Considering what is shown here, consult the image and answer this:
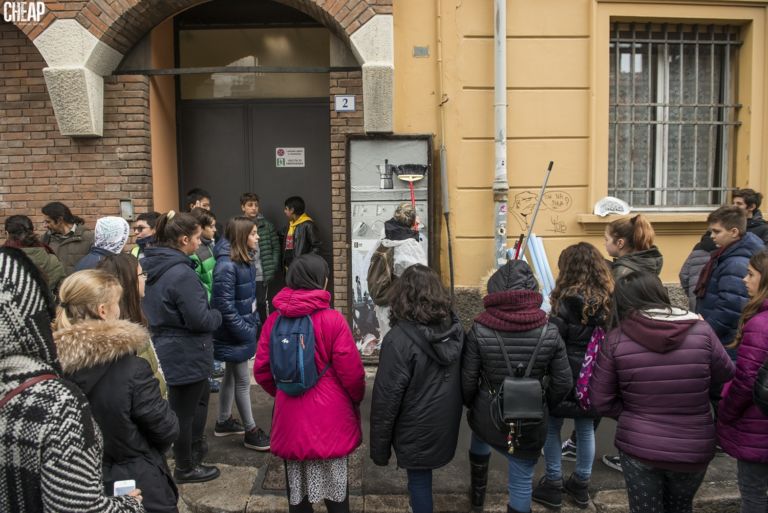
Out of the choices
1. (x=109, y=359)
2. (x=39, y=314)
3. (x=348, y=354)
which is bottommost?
(x=348, y=354)

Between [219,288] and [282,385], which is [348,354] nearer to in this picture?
[282,385]

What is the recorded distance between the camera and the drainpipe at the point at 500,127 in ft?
20.2

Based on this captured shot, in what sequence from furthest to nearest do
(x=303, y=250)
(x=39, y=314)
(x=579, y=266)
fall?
(x=303, y=250), (x=579, y=266), (x=39, y=314)

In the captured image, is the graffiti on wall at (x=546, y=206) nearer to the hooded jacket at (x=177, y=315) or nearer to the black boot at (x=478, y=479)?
the black boot at (x=478, y=479)

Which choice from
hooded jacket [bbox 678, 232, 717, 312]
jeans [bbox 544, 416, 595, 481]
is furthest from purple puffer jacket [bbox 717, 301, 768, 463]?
hooded jacket [bbox 678, 232, 717, 312]

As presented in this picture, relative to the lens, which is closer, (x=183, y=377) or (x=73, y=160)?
(x=183, y=377)

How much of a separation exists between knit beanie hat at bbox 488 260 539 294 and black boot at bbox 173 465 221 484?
2.31 metres

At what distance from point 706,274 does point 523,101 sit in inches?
107

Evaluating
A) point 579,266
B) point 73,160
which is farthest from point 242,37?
point 579,266

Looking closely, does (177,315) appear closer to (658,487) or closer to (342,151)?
(658,487)

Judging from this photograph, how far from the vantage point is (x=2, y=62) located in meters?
6.69

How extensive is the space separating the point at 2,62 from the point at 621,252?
664cm

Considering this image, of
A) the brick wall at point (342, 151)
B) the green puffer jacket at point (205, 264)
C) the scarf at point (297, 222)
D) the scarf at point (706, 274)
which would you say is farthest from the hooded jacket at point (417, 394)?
the scarf at point (297, 222)

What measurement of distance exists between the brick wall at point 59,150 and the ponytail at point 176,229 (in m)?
2.91
